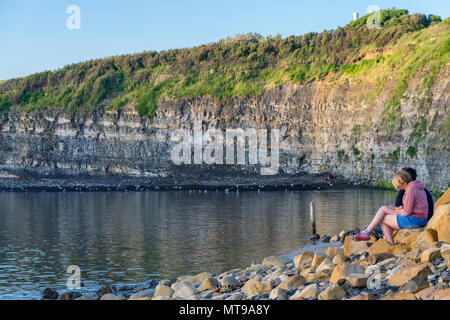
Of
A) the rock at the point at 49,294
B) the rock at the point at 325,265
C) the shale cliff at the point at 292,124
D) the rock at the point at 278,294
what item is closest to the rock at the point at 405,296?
the rock at the point at 278,294

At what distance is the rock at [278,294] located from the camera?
38.1ft

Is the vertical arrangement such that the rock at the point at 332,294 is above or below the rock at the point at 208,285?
above

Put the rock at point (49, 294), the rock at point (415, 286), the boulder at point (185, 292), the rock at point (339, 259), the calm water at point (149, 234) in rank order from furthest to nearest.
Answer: the calm water at point (149, 234)
the rock at point (49, 294)
the rock at point (339, 259)
the boulder at point (185, 292)
the rock at point (415, 286)

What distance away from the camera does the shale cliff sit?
54.1 m

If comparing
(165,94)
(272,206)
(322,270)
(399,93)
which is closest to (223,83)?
(165,94)

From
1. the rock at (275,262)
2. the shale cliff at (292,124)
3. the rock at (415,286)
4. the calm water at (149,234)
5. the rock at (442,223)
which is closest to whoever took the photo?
the rock at (415,286)

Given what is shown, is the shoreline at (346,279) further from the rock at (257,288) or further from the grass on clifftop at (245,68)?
the grass on clifftop at (245,68)

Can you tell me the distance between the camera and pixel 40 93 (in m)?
82.9

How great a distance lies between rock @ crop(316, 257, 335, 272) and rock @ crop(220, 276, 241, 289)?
1.96 metres

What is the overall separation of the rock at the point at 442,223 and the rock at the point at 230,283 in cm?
466

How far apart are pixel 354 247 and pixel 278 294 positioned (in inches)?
183

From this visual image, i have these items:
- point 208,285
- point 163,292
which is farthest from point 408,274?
point 163,292
